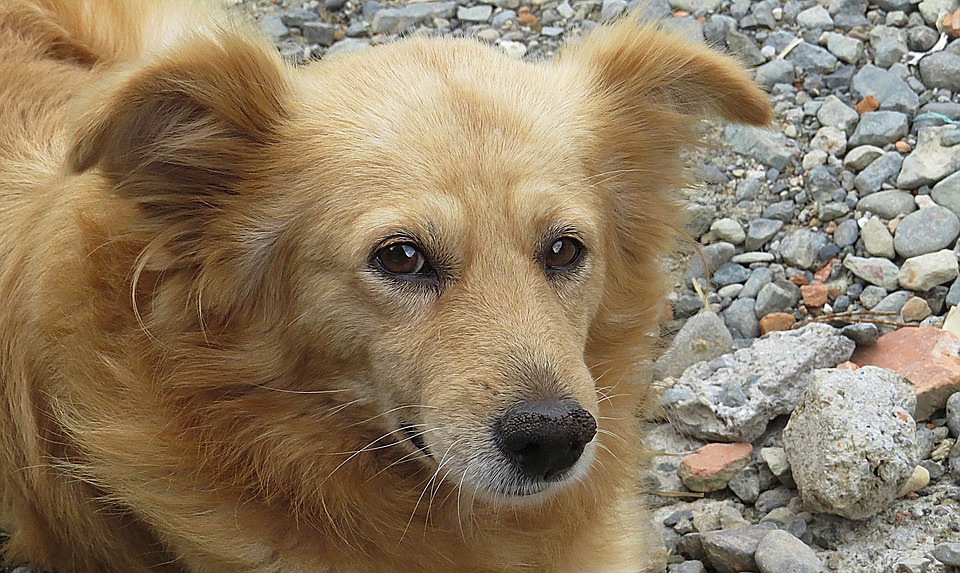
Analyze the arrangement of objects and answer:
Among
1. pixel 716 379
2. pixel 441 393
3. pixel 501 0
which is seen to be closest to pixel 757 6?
pixel 501 0

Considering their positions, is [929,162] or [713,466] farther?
[929,162]

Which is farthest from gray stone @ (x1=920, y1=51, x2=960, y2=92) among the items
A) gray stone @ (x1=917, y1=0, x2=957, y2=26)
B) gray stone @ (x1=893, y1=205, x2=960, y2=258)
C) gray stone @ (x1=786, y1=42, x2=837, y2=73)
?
gray stone @ (x1=893, y1=205, x2=960, y2=258)

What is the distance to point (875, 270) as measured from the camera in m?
4.39

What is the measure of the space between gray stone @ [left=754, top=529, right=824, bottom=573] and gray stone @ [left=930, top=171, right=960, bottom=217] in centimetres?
185

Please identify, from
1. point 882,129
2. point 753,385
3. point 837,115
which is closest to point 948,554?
point 753,385

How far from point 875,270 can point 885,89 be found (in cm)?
115

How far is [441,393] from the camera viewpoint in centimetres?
252

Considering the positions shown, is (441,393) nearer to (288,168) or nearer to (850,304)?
(288,168)

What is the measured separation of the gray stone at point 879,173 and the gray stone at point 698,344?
1004 millimetres

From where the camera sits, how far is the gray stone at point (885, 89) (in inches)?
198

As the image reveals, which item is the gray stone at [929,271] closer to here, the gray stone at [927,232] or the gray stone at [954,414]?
the gray stone at [927,232]

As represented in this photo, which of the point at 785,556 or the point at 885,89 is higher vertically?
the point at 885,89

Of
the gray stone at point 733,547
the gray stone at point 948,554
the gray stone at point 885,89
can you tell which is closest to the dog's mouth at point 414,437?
the gray stone at point 733,547

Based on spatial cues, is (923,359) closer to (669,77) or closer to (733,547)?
(733,547)
